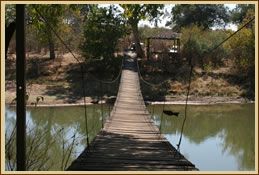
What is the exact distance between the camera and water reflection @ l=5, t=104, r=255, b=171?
9.11 meters

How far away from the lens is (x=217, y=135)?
484 inches

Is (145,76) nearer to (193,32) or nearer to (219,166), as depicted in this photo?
(193,32)

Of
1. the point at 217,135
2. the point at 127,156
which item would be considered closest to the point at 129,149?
the point at 127,156

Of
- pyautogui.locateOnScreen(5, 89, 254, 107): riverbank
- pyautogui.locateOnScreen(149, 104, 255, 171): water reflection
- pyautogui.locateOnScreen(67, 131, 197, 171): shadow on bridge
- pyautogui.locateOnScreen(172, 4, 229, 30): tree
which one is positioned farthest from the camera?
pyautogui.locateOnScreen(172, 4, 229, 30): tree

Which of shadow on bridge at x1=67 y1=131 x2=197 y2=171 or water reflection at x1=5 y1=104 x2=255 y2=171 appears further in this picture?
water reflection at x1=5 y1=104 x2=255 y2=171

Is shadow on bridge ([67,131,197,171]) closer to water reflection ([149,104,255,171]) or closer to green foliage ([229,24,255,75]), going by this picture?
water reflection ([149,104,255,171])

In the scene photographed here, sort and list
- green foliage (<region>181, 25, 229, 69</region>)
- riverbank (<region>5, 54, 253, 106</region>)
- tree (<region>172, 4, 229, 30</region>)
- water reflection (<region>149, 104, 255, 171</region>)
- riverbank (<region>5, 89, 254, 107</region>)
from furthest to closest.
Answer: tree (<region>172, 4, 229, 30</region>) → green foliage (<region>181, 25, 229, 69</region>) → riverbank (<region>5, 54, 253, 106</region>) → riverbank (<region>5, 89, 254, 107</region>) → water reflection (<region>149, 104, 255, 171</region>)

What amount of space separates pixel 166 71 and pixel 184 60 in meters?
1.32

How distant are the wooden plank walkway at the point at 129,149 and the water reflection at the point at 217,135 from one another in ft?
5.60

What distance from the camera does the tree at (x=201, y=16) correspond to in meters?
29.4

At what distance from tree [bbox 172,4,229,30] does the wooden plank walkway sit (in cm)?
2106

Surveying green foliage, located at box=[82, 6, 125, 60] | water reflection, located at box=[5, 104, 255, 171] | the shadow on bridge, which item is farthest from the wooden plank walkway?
green foliage, located at box=[82, 6, 125, 60]

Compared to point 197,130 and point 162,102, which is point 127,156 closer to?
point 197,130

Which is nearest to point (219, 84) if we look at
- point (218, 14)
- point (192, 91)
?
point (192, 91)
